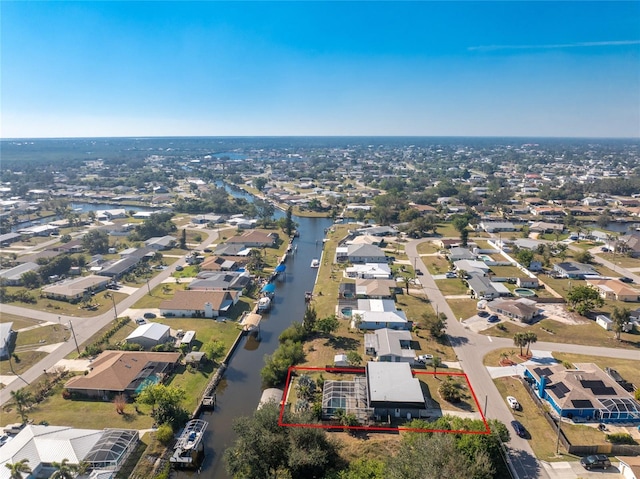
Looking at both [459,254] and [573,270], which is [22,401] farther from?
[573,270]

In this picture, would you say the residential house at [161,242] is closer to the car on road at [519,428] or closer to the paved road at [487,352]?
the paved road at [487,352]

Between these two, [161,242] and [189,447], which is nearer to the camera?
[189,447]

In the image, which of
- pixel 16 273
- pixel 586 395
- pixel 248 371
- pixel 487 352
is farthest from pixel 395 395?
pixel 16 273

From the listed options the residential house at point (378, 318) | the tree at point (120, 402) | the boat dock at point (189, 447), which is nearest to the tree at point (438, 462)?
the boat dock at point (189, 447)

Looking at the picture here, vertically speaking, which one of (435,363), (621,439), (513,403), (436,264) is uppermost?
(436,264)

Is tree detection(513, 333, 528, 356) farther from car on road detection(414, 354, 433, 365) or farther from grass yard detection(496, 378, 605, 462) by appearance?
car on road detection(414, 354, 433, 365)

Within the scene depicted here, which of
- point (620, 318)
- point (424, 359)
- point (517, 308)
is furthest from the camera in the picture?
point (517, 308)

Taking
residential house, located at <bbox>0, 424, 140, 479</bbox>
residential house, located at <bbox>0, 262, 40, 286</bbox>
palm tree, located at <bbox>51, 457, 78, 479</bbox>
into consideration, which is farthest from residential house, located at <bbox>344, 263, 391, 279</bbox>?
residential house, located at <bbox>0, 262, 40, 286</bbox>

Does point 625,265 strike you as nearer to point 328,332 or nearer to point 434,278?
point 434,278
